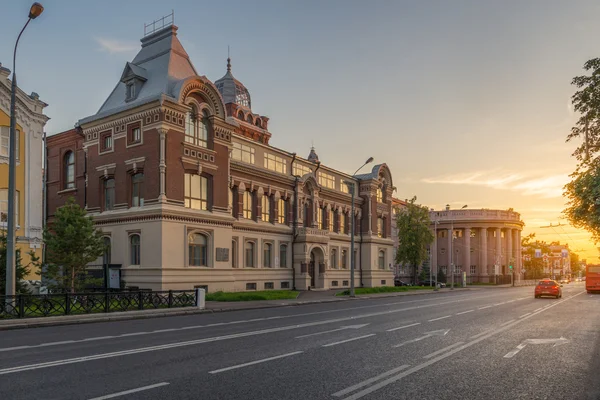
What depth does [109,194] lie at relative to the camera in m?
37.7

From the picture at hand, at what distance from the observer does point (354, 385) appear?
8.88 m

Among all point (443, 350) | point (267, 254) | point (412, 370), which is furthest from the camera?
point (267, 254)

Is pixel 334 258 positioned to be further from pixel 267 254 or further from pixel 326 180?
pixel 267 254

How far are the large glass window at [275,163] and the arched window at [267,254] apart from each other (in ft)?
22.3

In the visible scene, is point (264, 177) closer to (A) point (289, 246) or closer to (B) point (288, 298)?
(A) point (289, 246)

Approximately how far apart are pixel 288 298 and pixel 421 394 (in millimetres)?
28271

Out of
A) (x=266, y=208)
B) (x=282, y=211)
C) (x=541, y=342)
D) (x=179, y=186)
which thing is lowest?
(x=541, y=342)

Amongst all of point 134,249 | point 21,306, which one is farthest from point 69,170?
point 21,306

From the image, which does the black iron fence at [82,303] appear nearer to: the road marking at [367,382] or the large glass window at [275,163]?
the road marking at [367,382]

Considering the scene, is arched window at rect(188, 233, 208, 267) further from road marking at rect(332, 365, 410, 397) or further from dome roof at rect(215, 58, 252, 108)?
dome roof at rect(215, 58, 252, 108)

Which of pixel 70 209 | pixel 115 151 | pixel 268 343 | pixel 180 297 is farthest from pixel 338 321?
pixel 115 151

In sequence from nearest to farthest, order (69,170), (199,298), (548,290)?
(199,298), (548,290), (69,170)

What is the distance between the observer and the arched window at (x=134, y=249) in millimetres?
34969

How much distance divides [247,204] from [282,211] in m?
5.17
